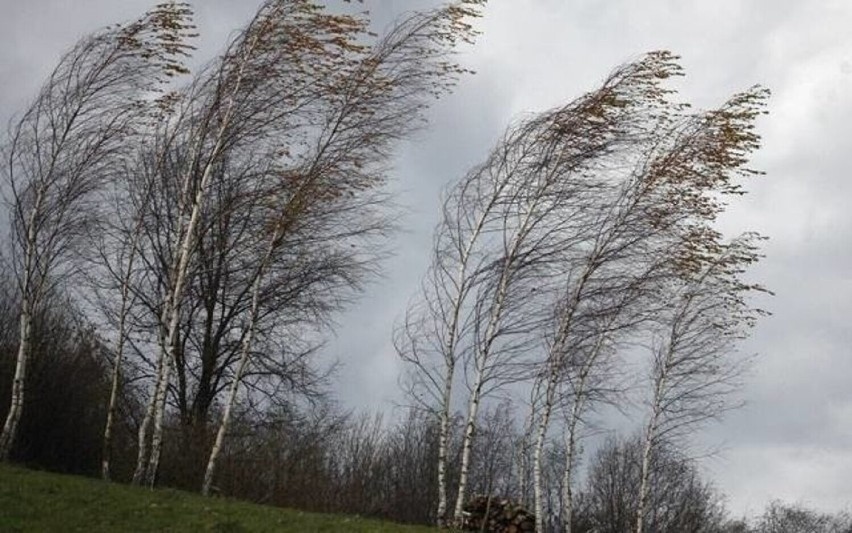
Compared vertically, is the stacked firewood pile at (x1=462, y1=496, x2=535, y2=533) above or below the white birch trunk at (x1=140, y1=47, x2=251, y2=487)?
below

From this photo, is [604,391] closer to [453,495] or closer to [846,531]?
[453,495]

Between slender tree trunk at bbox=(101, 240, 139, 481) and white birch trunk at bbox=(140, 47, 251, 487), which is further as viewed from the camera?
slender tree trunk at bbox=(101, 240, 139, 481)

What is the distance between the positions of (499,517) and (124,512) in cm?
1054

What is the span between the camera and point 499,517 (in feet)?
82.0

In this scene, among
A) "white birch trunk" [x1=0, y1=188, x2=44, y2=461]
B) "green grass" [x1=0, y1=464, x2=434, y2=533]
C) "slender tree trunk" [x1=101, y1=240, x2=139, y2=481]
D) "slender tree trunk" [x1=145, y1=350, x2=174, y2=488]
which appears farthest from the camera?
"slender tree trunk" [x1=101, y1=240, x2=139, y2=481]

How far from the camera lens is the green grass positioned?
17.1m

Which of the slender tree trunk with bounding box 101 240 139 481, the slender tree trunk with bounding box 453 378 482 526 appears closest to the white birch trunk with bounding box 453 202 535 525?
the slender tree trunk with bounding box 453 378 482 526

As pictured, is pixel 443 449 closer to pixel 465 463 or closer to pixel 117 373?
pixel 465 463

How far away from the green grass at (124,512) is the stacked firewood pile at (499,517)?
4070 mm

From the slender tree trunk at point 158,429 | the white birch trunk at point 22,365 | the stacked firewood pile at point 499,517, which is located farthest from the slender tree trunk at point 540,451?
the white birch trunk at point 22,365

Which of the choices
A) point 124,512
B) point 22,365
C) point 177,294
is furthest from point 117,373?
point 124,512

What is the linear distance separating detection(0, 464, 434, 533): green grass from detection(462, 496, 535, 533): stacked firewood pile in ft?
13.4

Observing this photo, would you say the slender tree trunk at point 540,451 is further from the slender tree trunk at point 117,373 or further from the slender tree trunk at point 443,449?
the slender tree trunk at point 117,373

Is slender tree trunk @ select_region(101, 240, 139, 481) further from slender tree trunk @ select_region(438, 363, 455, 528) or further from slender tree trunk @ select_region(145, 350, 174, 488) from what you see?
slender tree trunk @ select_region(438, 363, 455, 528)
